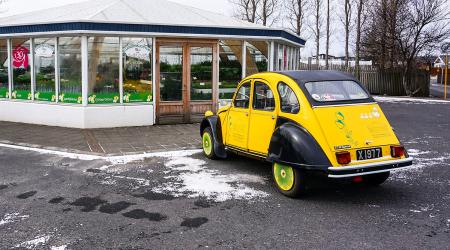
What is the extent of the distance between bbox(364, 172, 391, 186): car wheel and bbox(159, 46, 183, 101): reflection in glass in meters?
8.15

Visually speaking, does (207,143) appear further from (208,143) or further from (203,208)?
(203,208)

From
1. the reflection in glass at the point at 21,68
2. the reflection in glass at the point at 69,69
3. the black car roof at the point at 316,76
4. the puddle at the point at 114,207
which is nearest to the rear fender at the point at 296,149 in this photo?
the black car roof at the point at 316,76

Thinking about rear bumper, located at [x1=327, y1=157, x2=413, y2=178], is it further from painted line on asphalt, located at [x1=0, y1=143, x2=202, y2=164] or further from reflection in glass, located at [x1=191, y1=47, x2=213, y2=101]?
reflection in glass, located at [x1=191, y1=47, x2=213, y2=101]

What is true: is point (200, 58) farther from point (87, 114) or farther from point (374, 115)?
point (374, 115)

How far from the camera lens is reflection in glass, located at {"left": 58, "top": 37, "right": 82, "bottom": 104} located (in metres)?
13.4

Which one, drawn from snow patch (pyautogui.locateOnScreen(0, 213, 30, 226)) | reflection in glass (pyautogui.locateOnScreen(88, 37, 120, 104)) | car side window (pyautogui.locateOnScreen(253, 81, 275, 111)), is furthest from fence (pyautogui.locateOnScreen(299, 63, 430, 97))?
snow patch (pyautogui.locateOnScreen(0, 213, 30, 226))

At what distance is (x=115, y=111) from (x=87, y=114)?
2.55ft

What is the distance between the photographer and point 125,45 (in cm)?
1358

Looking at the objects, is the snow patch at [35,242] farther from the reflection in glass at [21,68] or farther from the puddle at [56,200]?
the reflection in glass at [21,68]

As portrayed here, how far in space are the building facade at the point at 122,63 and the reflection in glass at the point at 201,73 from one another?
0.10ft

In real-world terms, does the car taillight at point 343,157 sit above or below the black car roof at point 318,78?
below

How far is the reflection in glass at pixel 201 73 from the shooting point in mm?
14523

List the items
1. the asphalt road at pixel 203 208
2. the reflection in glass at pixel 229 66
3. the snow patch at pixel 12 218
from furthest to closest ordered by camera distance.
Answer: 1. the reflection in glass at pixel 229 66
2. the snow patch at pixel 12 218
3. the asphalt road at pixel 203 208

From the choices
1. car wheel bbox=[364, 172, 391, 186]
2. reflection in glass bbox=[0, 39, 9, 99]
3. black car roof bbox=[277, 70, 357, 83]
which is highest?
reflection in glass bbox=[0, 39, 9, 99]
